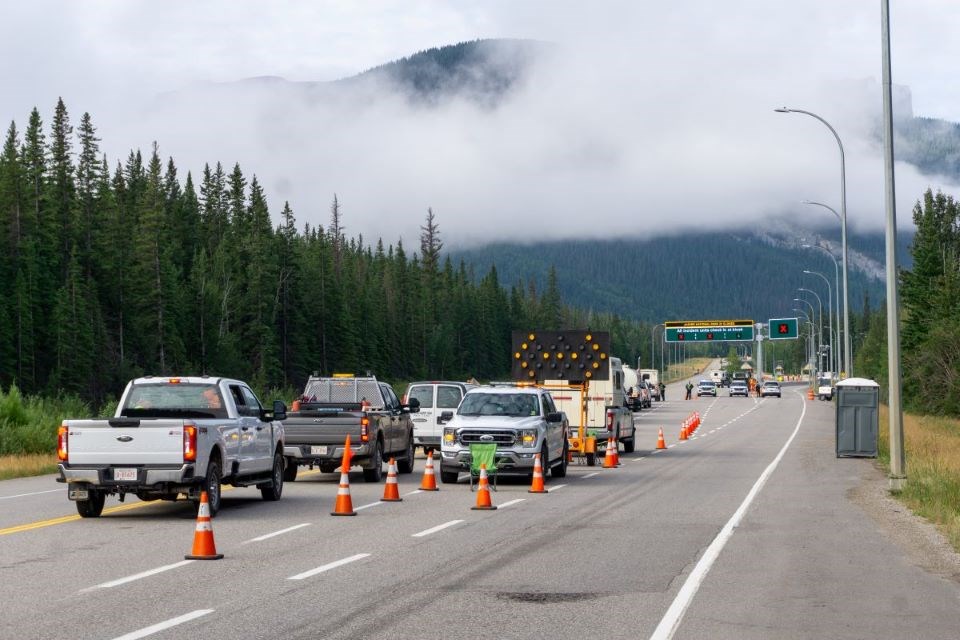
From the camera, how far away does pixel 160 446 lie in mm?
17438

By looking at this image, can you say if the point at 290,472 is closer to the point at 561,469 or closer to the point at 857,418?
the point at 561,469

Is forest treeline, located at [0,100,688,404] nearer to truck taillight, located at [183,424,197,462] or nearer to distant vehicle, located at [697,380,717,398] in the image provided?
distant vehicle, located at [697,380,717,398]

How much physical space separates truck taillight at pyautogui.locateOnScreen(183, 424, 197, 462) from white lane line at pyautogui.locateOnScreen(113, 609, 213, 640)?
7.14 meters

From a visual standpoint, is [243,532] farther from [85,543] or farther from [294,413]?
[294,413]

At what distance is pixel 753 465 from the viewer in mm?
32250

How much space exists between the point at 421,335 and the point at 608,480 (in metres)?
144

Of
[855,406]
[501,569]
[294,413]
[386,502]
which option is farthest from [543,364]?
[501,569]

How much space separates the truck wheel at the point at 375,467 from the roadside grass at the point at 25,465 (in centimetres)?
756

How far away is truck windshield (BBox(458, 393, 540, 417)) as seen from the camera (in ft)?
86.2

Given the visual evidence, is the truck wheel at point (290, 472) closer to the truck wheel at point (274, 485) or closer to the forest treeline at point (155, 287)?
the truck wheel at point (274, 485)

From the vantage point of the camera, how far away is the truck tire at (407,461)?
28.5 metres

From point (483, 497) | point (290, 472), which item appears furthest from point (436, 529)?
point (290, 472)

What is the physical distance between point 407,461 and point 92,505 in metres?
11.1

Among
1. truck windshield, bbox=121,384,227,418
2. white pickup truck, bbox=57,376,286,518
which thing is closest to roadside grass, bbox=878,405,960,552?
white pickup truck, bbox=57,376,286,518
